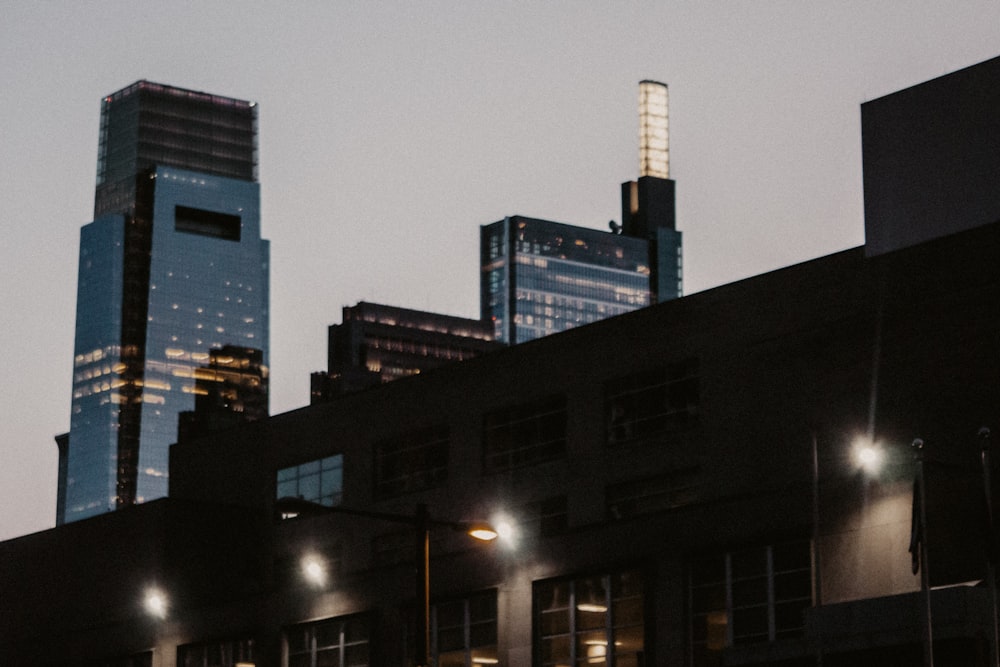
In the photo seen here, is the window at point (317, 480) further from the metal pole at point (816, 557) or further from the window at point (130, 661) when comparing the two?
the metal pole at point (816, 557)

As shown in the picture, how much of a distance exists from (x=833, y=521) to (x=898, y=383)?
236 inches

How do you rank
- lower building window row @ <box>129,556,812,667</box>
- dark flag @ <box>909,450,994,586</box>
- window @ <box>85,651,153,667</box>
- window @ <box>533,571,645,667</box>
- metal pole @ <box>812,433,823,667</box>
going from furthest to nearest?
window @ <box>85,651,153,667</box>, window @ <box>533,571,645,667</box>, lower building window row @ <box>129,556,812,667</box>, metal pole @ <box>812,433,823,667</box>, dark flag @ <box>909,450,994,586</box>

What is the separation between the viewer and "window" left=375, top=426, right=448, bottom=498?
227 ft

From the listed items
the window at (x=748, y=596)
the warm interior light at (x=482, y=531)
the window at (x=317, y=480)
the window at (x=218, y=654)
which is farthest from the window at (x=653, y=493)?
the warm interior light at (x=482, y=531)

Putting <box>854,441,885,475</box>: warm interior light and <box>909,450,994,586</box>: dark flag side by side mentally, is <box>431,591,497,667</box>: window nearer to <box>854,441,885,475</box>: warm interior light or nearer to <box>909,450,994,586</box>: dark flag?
<box>854,441,885,475</box>: warm interior light

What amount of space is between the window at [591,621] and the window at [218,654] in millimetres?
13876

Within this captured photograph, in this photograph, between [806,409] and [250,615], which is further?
[250,615]

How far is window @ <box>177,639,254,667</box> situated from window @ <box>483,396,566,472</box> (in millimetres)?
10847

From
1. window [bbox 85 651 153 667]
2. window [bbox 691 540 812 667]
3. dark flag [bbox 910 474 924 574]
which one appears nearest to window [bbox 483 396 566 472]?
window [bbox 691 540 812 667]

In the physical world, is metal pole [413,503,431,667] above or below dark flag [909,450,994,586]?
below

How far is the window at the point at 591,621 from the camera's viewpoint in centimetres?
5353

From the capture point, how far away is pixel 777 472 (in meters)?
56.4

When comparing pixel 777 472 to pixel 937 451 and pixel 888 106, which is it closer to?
pixel 937 451

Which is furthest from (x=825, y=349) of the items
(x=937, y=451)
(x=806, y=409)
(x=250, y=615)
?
(x=250, y=615)
